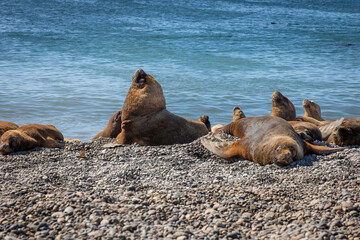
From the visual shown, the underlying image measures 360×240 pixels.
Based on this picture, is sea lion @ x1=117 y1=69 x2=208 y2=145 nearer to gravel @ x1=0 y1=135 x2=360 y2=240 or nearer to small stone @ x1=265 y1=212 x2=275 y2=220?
gravel @ x1=0 y1=135 x2=360 y2=240

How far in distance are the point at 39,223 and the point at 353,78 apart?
14.8 meters

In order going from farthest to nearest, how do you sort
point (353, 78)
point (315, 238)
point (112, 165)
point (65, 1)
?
point (65, 1), point (353, 78), point (112, 165), point (315, 238)

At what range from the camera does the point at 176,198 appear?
178 inches

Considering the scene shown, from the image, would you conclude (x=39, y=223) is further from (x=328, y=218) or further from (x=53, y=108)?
(x=53, y=108)

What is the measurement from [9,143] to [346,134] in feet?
18.3

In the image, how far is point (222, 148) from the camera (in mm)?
6695

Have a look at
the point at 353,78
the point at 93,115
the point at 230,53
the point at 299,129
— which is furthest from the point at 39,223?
the point at 230,53

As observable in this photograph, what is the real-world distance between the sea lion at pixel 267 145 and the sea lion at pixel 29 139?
109 inches

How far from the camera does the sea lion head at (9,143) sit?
22.1 feet

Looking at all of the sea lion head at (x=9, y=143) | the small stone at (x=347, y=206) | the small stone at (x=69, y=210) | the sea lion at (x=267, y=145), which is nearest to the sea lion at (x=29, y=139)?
the sea lion head at (x=9, y=143)

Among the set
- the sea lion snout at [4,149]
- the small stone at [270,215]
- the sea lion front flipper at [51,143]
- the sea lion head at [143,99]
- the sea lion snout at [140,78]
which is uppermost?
the sea lion snout at [140,78]

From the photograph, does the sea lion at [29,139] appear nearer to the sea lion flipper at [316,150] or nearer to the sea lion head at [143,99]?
the sea lion head at [143,99]

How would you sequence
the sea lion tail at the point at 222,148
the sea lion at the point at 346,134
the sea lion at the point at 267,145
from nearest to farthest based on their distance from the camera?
the sea lion at the point at 267,145, the sea lion tail at the point at 222,148, the sea lion at the point at 346,134

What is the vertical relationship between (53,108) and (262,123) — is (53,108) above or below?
below
